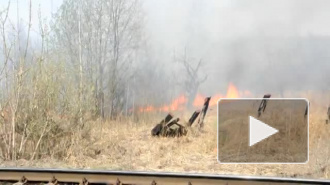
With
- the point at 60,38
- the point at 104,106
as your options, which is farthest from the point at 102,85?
the point at 60,38

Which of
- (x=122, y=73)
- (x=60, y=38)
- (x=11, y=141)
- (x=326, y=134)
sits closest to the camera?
(x=11, y=141)

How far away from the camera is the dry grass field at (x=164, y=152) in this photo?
282 inches

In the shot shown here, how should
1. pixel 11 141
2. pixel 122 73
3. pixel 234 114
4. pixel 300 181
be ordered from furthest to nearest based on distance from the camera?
pixel 122 73 → pixel 234 114 → pixel 11 141 → pixel 300 181

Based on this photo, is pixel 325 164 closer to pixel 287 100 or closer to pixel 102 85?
pixel 287 100

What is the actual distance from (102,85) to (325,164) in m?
7.03

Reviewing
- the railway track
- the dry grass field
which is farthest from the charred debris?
the railway track

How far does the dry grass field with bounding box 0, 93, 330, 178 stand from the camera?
23.5 feet

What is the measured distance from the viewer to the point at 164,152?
29.1 ft

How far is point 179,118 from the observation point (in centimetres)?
1056
